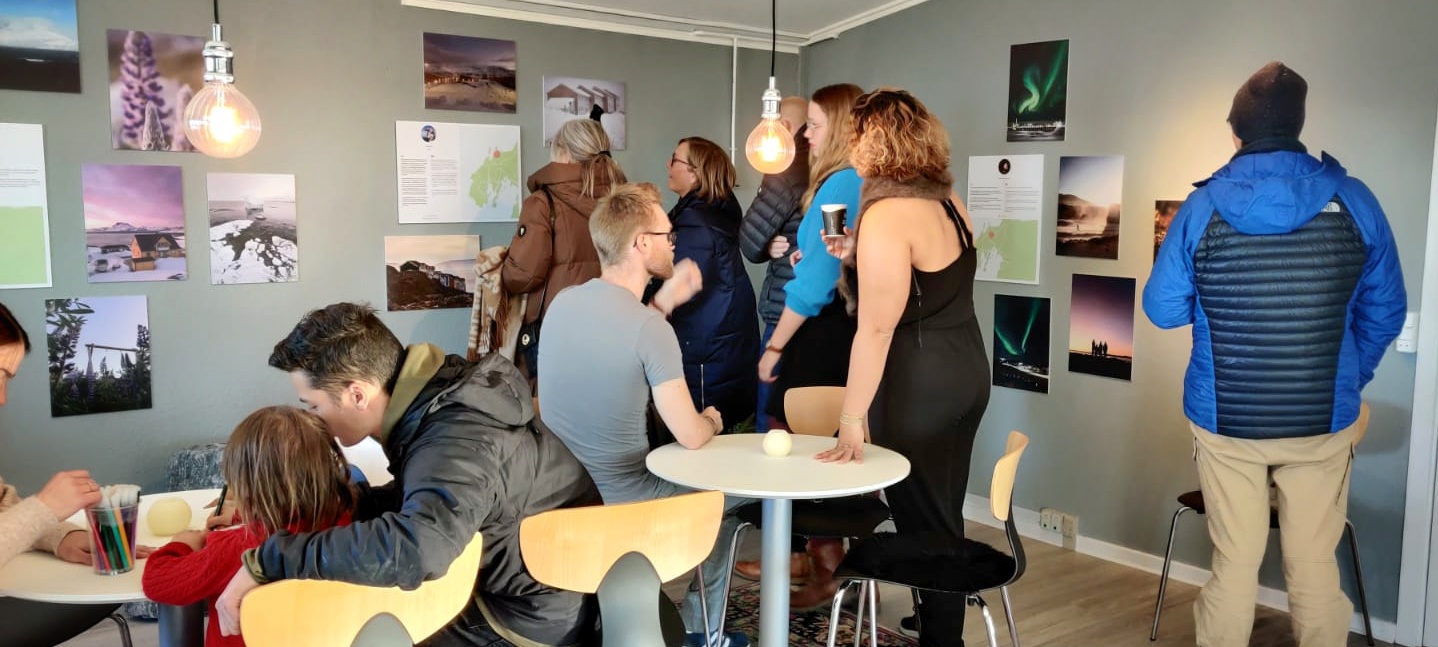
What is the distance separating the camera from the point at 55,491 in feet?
6.31

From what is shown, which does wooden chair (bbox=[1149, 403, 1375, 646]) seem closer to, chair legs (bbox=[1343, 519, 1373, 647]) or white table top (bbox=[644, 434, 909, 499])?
chair legs (bbox=[1343, 519, 1373, 647])

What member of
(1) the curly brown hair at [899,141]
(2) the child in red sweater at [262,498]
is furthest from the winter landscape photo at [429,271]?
(2) the child in red sweater at [262,498]

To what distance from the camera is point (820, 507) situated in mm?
3031

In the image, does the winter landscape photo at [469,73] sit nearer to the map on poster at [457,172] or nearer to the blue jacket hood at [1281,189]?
the map on poster at [457,172]

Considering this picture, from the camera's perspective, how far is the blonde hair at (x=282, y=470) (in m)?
1.67

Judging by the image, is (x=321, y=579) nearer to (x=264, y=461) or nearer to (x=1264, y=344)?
(x=264, y=461)

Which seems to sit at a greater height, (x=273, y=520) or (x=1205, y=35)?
(x=1205, y=35)

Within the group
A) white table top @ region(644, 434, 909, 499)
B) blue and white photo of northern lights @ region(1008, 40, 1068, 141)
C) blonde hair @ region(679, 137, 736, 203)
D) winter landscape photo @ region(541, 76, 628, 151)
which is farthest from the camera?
winter landscape photo @ region(541, 76, 628, 151)

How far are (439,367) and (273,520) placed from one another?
368 millimetres

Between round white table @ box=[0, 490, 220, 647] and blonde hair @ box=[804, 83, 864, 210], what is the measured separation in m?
1.94

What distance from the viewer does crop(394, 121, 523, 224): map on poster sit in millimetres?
4336

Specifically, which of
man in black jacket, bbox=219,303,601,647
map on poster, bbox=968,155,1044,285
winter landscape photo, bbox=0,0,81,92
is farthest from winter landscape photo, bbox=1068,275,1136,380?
winter landscape photo, bbox=0,0,81,92

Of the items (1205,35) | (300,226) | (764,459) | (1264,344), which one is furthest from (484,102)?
(1264,344)

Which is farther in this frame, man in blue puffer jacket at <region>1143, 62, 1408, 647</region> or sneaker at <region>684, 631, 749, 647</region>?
sneaker at <region>684, 631, 749, 647</region>
